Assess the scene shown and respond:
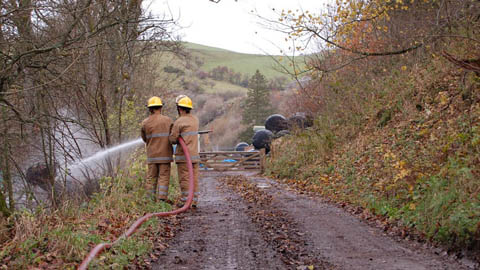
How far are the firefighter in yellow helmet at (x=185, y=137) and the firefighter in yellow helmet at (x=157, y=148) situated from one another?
0.68 ft

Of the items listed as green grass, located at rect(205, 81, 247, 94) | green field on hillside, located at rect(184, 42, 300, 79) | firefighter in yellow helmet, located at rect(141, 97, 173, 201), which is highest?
green field on hillside, located at rect(184, 42, 300, 79)

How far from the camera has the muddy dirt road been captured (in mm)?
5762

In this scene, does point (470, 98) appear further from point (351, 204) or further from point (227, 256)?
point (227, 256)

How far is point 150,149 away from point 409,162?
5.43m

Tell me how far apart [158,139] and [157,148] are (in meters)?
0.20

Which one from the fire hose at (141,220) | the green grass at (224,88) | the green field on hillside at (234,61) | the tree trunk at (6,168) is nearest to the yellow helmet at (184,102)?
the fire hose at (141,220)

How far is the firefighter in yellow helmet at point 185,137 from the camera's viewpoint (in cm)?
1058

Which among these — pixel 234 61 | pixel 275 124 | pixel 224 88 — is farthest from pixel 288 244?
pixel 234 61

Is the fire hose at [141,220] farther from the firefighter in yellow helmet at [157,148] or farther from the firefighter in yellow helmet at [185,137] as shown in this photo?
the firefighter in yellow helmet at [157,148]

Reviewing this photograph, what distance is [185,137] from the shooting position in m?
10.6

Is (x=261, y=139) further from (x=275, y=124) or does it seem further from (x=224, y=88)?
(x=224, y=88)

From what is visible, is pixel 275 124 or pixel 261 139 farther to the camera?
pixel 275 124

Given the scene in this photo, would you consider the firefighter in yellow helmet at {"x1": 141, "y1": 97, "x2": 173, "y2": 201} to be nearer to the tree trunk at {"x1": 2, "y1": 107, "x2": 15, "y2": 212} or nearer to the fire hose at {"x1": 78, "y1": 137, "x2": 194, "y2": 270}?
the fire hose at {"x1": 78, "y1": 137, "x2": 194, "y2": 270}

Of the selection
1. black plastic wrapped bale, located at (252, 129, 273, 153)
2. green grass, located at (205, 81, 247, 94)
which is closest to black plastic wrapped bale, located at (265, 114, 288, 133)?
black plastic wrapped bale, located at (252, 129, 273, 153)
